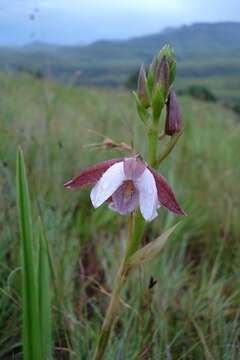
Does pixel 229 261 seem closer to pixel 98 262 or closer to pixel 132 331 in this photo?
pixel 98 262

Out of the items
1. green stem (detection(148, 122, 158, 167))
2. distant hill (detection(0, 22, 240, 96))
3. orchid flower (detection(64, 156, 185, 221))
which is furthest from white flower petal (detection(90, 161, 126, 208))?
distant hill (detection(0, 22, 240, 96))

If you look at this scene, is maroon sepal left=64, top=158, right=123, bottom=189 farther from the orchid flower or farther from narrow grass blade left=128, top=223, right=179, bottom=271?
narrow grass blade left=128, top=223, right=179, bottom=271

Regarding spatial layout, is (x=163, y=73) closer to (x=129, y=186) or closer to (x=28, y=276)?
(x=129, y=186)

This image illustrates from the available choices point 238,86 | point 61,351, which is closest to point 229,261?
point 61,351

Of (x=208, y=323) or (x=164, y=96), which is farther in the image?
(x=208, y=323)

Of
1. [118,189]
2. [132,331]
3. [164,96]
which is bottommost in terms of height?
[132,331]

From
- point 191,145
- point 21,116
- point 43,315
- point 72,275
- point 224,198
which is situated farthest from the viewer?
point 191,145
